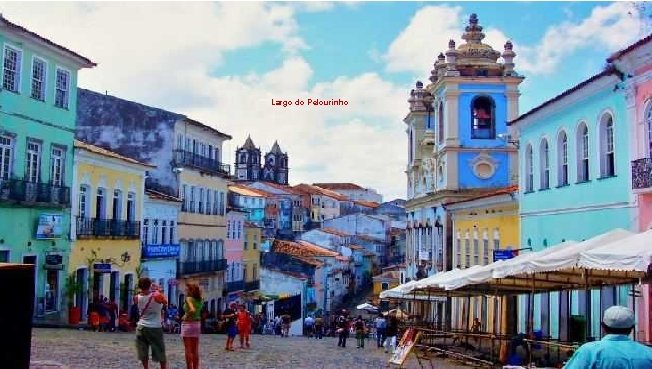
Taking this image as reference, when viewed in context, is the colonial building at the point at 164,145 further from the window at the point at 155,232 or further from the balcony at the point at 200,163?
the window at the point at 155,232

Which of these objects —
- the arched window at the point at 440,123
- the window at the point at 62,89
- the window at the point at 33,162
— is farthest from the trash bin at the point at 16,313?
the arched window at the point at 440,123

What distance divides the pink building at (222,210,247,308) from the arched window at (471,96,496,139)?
16.1m

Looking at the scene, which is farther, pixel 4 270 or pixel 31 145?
pixel 31 145

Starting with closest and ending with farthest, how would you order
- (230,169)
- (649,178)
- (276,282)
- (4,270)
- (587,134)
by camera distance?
1. (4,270)
2. (649,178)
3. (587,134)
4. (230,169)
5. (276,282)

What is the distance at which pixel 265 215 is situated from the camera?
329ft

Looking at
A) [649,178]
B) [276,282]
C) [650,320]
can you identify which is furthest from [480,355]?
[276,282]

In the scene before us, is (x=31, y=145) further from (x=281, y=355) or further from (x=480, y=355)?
(x=480, y=355)

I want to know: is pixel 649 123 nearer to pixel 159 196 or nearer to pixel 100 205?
pixel 100 205

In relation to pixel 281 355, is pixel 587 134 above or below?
above

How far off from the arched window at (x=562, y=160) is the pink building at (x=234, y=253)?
90.3 feet

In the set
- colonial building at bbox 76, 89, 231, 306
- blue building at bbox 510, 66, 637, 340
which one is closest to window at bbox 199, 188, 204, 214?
colonial building at bbox 76, 89, 231, 306

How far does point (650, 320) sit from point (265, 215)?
84756 millimetres

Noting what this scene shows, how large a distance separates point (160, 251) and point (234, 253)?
41.6 feet

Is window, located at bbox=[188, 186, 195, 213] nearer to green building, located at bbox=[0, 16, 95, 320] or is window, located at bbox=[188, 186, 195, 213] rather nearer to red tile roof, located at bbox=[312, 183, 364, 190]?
green building, located at bbox=[0, 16, 95, 320]
